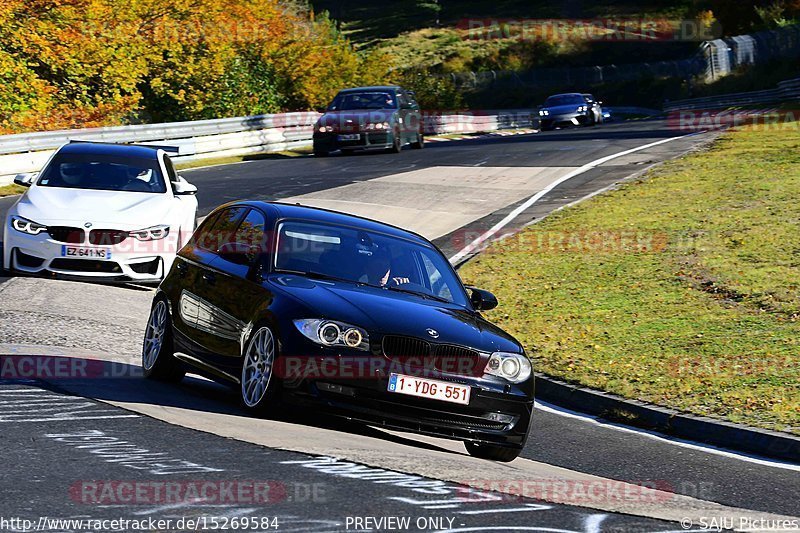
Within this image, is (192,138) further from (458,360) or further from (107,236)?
(458,360)

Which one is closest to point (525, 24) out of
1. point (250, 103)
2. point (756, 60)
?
point (756, 60)

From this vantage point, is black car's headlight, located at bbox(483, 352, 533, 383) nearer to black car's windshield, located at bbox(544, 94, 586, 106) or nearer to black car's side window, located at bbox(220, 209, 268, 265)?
black car's side window, located at bbox(220, 209, 268, 265)

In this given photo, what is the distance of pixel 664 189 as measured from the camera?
80.9 ft

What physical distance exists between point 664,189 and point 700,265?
23.5 feet

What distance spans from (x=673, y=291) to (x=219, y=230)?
736 cm

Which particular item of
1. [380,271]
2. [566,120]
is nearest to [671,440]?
[380,271]

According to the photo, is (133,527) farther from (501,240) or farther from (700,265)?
(501,240)

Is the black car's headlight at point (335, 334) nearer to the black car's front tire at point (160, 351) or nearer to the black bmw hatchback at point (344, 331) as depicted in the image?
the black bmw hatchback at point (344, 331)

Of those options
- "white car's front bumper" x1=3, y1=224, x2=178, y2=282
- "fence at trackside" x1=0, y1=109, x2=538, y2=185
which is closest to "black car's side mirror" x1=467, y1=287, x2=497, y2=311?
"white car's front bumper" x1=3, y1=224, x2=178, y2=282

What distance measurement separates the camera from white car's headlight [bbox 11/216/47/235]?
50.4ft

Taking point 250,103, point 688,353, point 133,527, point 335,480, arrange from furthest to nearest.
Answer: point 250,103
point 688,353
point 335,480
point 133,527

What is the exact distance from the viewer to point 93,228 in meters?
15.3

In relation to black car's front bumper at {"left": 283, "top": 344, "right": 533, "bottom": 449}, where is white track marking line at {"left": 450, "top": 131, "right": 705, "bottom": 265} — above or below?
below

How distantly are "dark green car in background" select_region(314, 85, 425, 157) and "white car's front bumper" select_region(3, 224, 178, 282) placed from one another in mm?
18834
